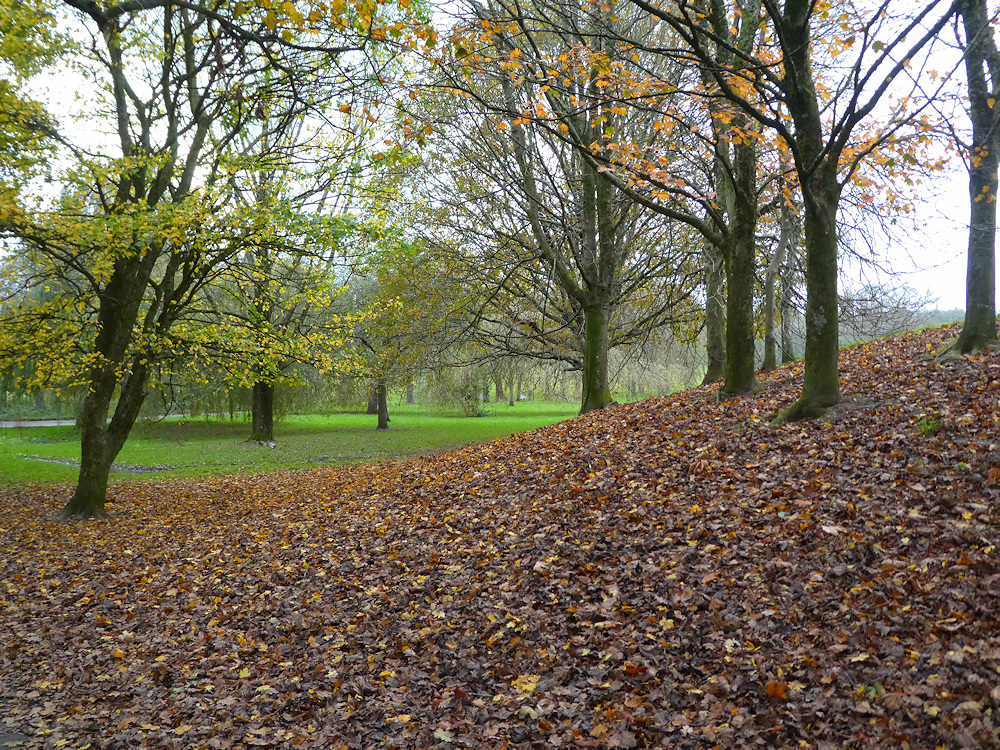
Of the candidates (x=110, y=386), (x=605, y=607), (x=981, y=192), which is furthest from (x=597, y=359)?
(x=605, y=607)

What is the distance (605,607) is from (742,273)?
267 inches

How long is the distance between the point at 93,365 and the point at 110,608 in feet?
19.7

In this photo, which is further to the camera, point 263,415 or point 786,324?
point 263,415

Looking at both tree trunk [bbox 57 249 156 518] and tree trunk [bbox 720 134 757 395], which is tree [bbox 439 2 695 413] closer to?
tree trunk [bbox 720 134 757 395]

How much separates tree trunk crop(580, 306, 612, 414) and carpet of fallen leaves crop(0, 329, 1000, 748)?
6.29 metres

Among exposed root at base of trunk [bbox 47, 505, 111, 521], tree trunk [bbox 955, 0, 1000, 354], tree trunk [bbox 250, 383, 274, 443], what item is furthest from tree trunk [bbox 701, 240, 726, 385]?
tree trunk [bbox 250, 383, 274, 443]

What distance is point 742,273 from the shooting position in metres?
9.94

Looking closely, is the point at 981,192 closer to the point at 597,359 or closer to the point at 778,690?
the point at 778,690

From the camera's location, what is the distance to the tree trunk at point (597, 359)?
50.9 ft

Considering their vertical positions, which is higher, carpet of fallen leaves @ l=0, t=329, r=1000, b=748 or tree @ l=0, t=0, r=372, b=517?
tree @ l=0, t=0, r=372, b=517

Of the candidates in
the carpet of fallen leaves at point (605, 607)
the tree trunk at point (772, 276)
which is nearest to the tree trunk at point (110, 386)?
the carpet of fallen leaves at point (605, 607)

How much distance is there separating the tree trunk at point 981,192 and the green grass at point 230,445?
51.9 ft

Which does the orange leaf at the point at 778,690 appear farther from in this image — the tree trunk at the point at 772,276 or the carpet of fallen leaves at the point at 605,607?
the tree trunk at the point at 772,276

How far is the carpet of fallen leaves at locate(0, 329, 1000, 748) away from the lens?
3.65m
